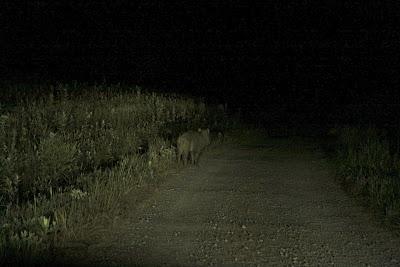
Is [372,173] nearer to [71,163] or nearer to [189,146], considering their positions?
[189,146]

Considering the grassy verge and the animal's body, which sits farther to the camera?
the animal's body

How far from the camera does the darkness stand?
3525 cm

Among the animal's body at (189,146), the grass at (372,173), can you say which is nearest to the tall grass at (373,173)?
the grass at (372,173)

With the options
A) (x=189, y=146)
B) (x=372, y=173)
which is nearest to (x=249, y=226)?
(x=372, y=173)

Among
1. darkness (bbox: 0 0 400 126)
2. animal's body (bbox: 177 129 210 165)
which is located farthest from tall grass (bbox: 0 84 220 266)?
darkness (bbox: 0 0 400 126)

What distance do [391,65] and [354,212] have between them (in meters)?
37.7

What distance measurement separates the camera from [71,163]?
9.34 metres

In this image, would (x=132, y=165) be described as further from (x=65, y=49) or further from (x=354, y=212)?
(x=65, y=49)

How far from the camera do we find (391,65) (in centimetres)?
4312

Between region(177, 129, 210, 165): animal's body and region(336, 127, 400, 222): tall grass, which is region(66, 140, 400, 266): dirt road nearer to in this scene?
region(336, 127, 400, 222): tall grass

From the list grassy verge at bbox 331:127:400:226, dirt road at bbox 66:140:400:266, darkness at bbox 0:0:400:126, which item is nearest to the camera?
dirt road at bbox 66:140:400:266

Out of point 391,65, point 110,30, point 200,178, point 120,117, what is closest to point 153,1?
point 110,30

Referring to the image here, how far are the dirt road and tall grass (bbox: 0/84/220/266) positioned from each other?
0.46 metres

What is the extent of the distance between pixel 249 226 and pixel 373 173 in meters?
3.52
